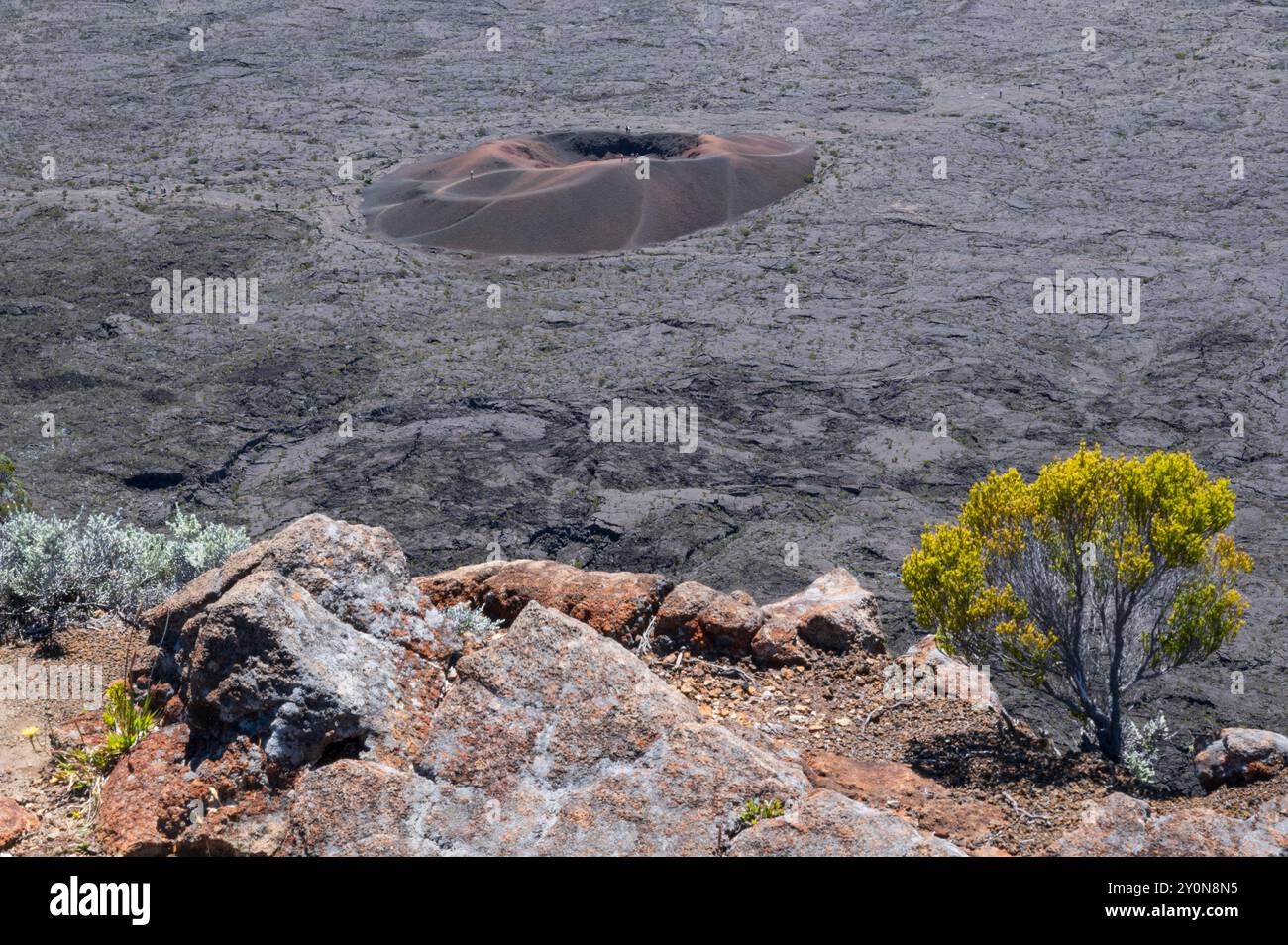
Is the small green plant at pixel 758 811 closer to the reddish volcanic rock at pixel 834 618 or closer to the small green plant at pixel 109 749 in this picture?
the small green plant at pixel 109 749

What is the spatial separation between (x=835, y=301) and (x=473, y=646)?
13.4 meters

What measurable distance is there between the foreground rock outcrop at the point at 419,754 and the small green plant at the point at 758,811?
31 mm

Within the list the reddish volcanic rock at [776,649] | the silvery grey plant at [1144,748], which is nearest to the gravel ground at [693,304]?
the silvery grey plant at [1144,748]

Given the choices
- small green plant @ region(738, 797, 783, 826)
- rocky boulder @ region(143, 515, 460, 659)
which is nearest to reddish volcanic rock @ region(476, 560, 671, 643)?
rocky boulder @ region(143, 515, 460, 659)

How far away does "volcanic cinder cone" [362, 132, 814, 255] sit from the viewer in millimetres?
21312

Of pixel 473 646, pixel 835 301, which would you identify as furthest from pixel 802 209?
pixel 473 646

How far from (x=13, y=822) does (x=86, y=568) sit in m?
3.22

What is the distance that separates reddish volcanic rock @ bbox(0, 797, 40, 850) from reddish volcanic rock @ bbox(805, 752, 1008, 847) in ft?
→ 11.5

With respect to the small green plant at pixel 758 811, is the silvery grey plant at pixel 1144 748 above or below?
below

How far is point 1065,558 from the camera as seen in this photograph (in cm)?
766

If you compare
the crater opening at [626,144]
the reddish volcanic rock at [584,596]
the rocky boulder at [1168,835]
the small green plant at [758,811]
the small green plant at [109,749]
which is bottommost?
the reddish volcanic rock at [584,596]

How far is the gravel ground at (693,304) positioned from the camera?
46.3 ft

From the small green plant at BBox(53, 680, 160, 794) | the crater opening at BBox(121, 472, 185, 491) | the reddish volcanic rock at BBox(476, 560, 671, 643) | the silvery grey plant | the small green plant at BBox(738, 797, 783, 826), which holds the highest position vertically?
the small green plant at BBox(738, 797, 783, 826)

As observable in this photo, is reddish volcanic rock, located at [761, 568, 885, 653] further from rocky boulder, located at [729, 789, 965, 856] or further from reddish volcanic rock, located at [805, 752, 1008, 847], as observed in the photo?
rocky boulder, located at [729, 789, 965, 856]
